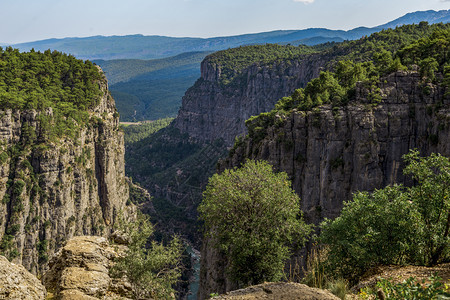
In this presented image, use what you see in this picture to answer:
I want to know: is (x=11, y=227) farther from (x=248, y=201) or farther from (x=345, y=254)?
(x=345, y=254)

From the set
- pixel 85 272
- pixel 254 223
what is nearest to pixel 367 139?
pixel 254 223

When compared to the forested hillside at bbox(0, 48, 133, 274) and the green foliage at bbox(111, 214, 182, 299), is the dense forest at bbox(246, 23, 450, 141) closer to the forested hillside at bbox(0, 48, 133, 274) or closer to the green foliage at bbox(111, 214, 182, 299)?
the green foliage at bbox(111, 214, 182, 299)

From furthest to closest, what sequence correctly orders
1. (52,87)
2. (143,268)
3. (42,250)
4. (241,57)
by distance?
(241,57) → (52,87) → (42,250) → (143,268)

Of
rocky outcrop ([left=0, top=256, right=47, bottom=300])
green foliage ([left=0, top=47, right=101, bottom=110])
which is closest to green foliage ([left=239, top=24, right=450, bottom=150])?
rocky outcrop ([left=0, top=256, right=47, bottom=300])

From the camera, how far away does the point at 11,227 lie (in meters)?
60.6

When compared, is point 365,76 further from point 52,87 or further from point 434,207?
point 52,87

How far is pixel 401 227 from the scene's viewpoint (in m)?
15.4

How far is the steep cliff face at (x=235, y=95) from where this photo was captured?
136750 mm

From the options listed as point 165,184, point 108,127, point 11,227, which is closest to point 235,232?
point 11,227

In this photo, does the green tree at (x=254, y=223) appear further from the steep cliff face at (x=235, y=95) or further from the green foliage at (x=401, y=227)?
the steep cliff face at (x=235, y=95)

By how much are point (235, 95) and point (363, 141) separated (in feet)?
412

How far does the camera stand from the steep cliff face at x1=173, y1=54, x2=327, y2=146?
449 ft

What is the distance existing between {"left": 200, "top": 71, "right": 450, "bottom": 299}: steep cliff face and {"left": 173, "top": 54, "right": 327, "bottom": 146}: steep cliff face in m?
78.9

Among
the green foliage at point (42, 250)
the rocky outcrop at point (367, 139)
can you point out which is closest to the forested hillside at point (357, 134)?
the rocky outcrop at point (367, 139)
